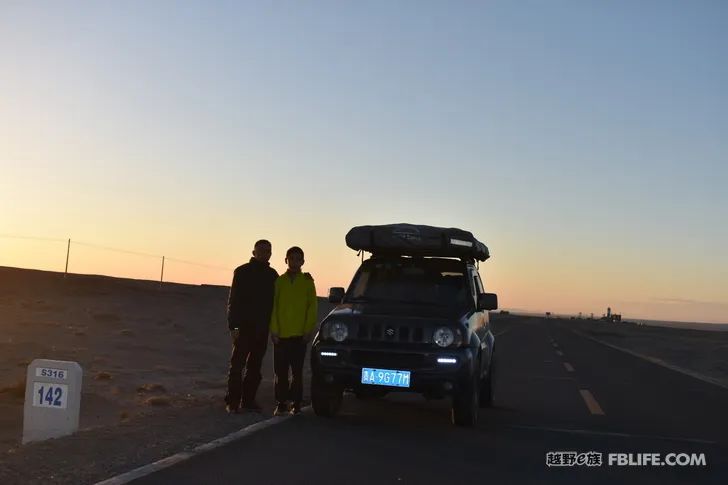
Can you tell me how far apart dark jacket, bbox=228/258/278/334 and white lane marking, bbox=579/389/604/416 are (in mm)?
5063

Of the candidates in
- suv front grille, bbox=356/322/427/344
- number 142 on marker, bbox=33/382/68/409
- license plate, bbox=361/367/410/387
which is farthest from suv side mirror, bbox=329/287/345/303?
number 142 on marker, bbox=33/382/68/409

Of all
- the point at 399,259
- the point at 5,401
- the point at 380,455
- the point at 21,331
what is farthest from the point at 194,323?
the point at 380,455

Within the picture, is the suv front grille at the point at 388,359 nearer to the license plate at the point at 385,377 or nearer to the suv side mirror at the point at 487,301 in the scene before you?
the license plate at the point at 385,377

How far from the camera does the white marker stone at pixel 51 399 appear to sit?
7.80 meters

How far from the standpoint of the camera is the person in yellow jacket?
9352 millimetres

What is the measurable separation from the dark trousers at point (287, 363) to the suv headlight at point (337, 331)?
803mm

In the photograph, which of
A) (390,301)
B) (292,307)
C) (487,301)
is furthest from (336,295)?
(487,301)

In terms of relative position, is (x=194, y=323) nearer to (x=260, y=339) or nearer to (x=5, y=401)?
(x=5, y=401)

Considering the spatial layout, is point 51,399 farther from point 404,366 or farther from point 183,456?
point 404,366

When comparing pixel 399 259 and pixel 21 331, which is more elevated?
pixel 399 259

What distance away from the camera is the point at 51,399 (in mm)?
7840

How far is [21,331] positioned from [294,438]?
62.2 feet

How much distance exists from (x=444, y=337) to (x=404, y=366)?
55 centimetres

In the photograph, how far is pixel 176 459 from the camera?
20.9 feet
